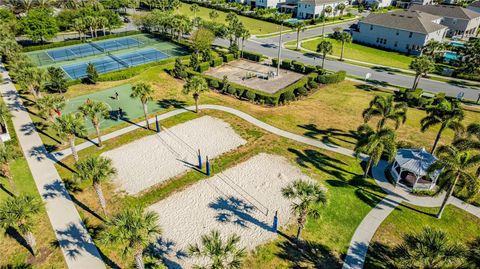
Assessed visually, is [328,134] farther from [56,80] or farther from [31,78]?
[56,80]

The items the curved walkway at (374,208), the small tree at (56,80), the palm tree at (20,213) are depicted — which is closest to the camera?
the palm tree at (20,213)

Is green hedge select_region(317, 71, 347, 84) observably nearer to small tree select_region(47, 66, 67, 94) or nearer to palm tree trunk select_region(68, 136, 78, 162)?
palm tree trunk select_region(68, 136, 78, 162)

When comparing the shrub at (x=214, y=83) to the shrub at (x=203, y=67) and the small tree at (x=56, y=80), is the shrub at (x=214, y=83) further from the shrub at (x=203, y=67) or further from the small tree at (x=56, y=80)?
the small tree at (x=56, y=80)

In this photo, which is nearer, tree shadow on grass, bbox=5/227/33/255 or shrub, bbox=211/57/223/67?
tree shadow on grass, bbox=5/227/33/255

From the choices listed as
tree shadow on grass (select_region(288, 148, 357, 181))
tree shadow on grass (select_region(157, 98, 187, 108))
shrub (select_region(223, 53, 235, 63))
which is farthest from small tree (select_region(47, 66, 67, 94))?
tree shadow on grass (select_region(288, 148, 357, 181))

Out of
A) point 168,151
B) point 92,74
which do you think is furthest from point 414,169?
point 92,74

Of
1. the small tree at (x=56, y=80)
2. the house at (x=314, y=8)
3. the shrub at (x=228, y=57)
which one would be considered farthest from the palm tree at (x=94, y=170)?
the house at (x=314, y=8)
